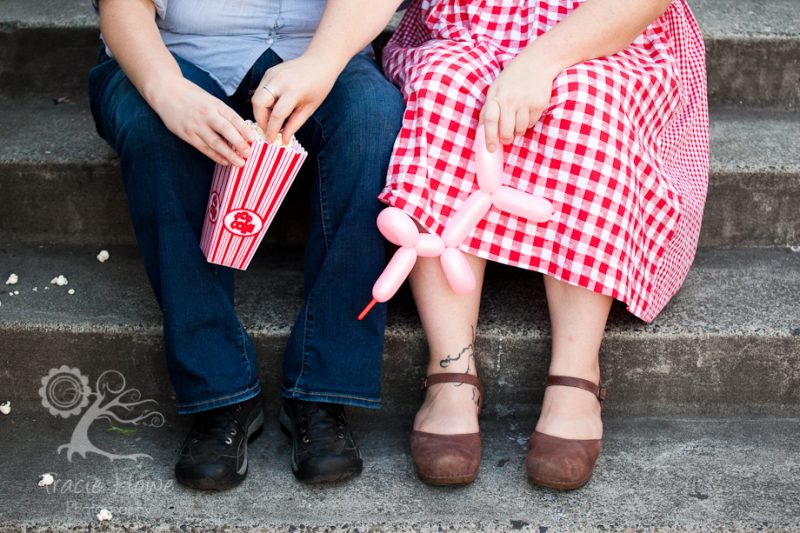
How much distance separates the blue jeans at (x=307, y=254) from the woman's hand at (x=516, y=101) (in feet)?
0.64

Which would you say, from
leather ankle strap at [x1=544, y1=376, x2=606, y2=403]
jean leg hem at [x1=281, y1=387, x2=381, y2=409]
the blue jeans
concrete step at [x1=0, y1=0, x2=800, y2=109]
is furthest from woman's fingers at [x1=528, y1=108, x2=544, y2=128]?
concrete step at [x1=0, y1=0, x2=800, y2=109]

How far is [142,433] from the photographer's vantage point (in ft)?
5.41

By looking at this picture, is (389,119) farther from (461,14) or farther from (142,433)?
(142,433)

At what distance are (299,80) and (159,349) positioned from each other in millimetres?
625

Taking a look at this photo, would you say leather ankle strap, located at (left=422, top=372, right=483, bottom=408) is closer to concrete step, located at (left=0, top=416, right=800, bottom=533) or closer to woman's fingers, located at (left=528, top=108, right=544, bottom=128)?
concrete step, located at (left=0, top=416, right=800, bottom=533)

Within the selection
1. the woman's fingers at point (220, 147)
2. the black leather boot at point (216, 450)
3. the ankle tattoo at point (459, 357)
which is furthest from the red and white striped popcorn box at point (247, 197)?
the ankle tattoo at point (459, 357)

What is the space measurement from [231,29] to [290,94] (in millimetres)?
351

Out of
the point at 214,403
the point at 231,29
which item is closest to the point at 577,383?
the point at 214,403

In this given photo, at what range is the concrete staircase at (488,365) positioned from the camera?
1.44 m

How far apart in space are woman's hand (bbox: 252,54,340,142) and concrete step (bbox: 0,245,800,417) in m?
0.45

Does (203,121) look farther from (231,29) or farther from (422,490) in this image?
(422,490)

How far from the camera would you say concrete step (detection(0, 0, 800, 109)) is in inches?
84.3

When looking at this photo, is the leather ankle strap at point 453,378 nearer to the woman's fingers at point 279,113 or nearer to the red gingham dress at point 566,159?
the red gingham dress at point 566,159

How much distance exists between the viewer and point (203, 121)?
1372mm
